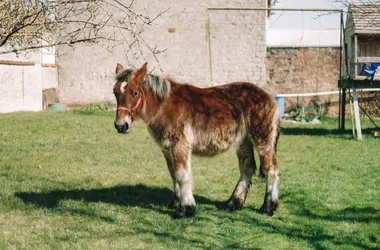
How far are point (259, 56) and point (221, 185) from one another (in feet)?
47.8

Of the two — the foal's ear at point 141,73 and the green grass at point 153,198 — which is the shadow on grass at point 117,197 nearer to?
the green grass at point 153,198

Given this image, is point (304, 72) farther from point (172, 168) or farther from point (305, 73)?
point (172, 168)

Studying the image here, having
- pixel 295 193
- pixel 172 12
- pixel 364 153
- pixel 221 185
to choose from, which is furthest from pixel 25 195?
pixel 172 12

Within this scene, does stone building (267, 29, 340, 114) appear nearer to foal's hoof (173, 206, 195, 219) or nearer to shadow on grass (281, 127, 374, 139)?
shadow on grass (281, 127, 374, 139)

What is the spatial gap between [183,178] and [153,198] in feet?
4.92

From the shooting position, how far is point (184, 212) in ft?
23.4

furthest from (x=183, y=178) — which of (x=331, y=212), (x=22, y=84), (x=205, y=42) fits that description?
(x=205, y=42)

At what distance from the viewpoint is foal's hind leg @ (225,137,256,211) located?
781 cm

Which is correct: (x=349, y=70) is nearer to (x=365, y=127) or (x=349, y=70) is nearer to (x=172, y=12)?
(x=365, y=127)

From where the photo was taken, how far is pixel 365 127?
19.6m

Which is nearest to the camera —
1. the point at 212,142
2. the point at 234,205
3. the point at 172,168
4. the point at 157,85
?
the point at 157,85

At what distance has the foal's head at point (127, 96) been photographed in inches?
273

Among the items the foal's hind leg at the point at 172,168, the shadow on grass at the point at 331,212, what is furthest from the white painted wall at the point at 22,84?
the shadow on grass at the point at 331,212

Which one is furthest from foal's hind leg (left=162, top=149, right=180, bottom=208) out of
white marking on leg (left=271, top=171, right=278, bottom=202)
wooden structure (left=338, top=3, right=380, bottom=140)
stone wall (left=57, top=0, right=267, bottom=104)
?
stone wall (left=57, top=0, right=267, bottom=104)
